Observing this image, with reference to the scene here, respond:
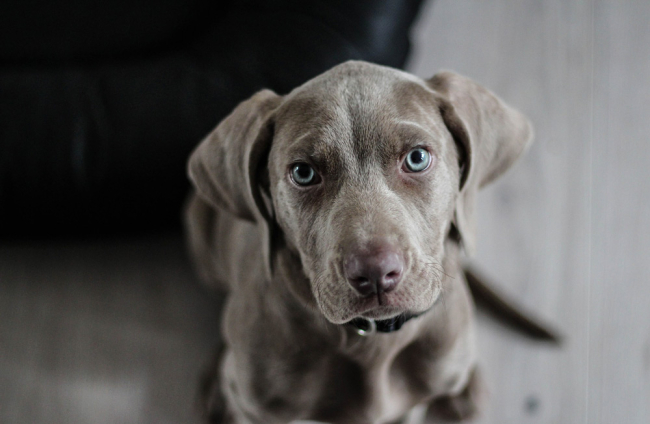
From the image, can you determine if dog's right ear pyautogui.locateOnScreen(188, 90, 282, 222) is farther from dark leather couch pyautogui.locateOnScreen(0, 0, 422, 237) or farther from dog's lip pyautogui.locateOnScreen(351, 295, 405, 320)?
dark leather couch pyautogui.locateOnScreen(0, 0, 422, 237)

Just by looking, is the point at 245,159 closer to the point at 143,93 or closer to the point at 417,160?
the point at 417,160

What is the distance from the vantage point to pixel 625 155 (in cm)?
238

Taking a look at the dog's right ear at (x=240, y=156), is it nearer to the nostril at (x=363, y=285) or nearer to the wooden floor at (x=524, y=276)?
the nostril at (x=363, y=285)

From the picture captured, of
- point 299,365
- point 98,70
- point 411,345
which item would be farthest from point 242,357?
point 98,70

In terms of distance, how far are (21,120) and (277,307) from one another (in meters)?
1.30

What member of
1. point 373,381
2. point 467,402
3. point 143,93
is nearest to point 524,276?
point 467,402

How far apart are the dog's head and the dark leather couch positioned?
2.31 ft

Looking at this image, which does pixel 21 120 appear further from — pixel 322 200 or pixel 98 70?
pixel 322 200

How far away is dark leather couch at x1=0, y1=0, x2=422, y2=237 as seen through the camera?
199 centimetres

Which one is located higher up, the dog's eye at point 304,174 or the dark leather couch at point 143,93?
the dog's eye at point 304,174

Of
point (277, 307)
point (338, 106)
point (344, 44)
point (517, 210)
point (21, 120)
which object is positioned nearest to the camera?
point (338, 106)

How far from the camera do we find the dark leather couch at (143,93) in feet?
6.53

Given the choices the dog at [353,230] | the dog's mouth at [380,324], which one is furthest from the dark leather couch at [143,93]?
the dog's mouth at [380,324]

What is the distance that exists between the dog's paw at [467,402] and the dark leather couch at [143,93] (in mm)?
1101
